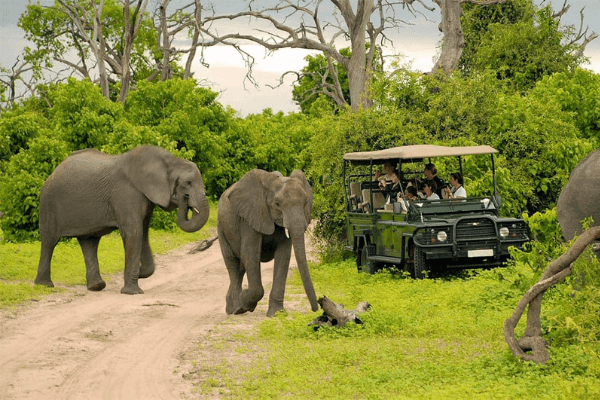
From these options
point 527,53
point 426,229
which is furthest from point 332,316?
point 527,53

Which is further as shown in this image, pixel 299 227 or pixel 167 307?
pixel 167 307

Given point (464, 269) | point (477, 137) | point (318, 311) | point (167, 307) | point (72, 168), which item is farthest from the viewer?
point (477, 137)

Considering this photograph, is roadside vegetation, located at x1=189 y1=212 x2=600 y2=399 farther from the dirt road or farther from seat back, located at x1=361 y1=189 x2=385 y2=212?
seat back, located at x1=361 y1=189 x2=385 y2=212

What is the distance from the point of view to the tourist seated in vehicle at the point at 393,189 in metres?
15.9

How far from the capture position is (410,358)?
346 inches

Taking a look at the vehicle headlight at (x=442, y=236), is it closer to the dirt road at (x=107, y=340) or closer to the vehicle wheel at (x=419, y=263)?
the vehicle wheel at (x=419, y=263)

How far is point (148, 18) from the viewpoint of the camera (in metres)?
52.8

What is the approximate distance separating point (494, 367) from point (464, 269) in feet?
23.6

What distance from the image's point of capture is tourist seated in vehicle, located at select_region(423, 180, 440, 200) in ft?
50.5

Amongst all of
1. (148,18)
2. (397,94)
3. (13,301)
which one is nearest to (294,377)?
(13,301)

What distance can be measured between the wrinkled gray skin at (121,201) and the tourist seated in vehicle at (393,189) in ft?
9.89

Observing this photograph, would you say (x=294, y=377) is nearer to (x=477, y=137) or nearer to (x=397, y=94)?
(x=477, y=137)

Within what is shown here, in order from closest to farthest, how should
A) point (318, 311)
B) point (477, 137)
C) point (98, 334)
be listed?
point (98, 334) < point (318, 311) < point (477, 137)

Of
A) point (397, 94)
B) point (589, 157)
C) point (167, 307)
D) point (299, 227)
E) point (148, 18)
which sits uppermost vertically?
point (148, 18)
